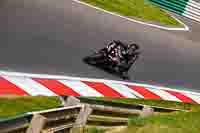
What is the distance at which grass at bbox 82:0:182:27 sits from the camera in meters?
23.0

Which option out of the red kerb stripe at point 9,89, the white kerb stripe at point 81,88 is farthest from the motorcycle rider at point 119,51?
the red kerb stripe at point 9,89

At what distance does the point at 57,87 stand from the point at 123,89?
281 cm

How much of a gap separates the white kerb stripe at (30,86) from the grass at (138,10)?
1022 centimetres

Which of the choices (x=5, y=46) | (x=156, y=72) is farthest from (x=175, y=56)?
(x=5, y=46)

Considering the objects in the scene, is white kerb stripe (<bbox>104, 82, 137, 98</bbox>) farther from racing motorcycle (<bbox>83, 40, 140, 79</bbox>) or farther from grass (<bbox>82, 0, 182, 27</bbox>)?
grass (<bbox>82, 0, 182, 27</bbox>)

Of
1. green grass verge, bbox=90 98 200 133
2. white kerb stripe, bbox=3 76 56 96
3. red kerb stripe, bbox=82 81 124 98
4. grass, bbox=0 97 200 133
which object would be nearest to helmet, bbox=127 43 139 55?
red kerb stripe, bbox=82 81 124 98

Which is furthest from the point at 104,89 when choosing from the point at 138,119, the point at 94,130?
the point at 94,130

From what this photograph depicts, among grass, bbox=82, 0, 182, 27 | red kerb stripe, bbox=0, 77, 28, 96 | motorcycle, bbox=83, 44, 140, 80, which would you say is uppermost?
grass, bbox=82, 0, 182, 27

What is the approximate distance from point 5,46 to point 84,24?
5.65 metres

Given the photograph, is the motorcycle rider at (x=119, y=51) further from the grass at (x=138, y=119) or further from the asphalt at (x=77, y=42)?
the grass at (x=138, y=119)

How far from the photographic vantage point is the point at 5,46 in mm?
13461

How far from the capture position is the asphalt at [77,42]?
1398 centimetres

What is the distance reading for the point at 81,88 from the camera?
1326 centimetres

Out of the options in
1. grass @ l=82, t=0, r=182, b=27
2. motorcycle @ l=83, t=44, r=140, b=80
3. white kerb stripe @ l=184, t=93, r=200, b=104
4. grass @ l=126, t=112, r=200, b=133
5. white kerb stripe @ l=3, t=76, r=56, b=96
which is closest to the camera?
grass @ l=126, t=112, r=200, b=133
